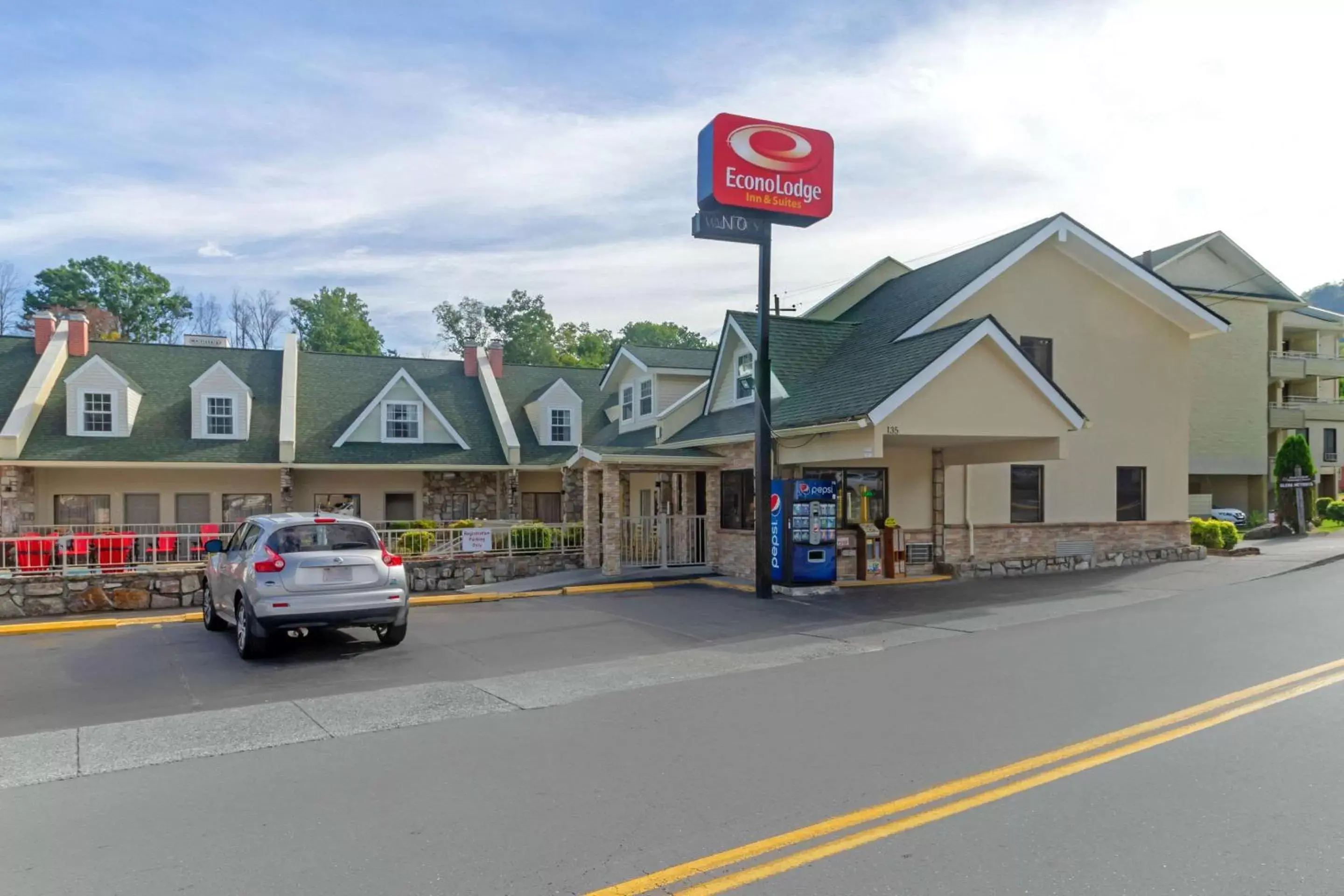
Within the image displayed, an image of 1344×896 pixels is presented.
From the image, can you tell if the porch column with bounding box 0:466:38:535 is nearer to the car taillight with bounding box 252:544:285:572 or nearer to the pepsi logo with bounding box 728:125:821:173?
the car taillight with bounding box 252:544:285:572

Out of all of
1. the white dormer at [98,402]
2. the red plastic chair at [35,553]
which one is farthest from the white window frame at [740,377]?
the white dormer at [98,402]

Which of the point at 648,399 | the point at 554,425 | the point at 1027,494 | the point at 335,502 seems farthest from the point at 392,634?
the point at 554,425

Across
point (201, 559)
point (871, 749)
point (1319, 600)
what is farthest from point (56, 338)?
point (1319, 600)

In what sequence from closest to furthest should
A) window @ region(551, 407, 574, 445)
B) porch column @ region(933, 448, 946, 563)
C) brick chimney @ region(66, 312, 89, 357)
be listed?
porch column @ region(933, 448, 946, 563) → brick chimney @ region(66, 312, 89, 357) → window @ region(551, 407, 574, 445)

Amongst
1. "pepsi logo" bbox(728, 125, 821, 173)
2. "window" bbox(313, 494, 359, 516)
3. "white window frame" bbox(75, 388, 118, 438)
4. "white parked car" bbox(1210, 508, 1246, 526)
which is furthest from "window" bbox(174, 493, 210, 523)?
"white parked car" bbox(1210, 508, 1246, 526)

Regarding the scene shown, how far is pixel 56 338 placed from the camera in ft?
90.8

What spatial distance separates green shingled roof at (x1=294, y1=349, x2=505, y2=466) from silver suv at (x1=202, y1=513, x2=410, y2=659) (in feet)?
54.7

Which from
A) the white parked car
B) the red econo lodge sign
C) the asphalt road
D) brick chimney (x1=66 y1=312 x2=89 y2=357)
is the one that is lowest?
the white parked car

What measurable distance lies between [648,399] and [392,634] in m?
15.8

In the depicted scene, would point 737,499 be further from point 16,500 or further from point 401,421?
point 16,500

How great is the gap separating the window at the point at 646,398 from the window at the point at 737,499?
240 inches

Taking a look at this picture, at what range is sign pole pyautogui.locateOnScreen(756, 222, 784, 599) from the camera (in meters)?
16.7

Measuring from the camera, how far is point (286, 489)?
88.0 ft

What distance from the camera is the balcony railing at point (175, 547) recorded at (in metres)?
16.6
